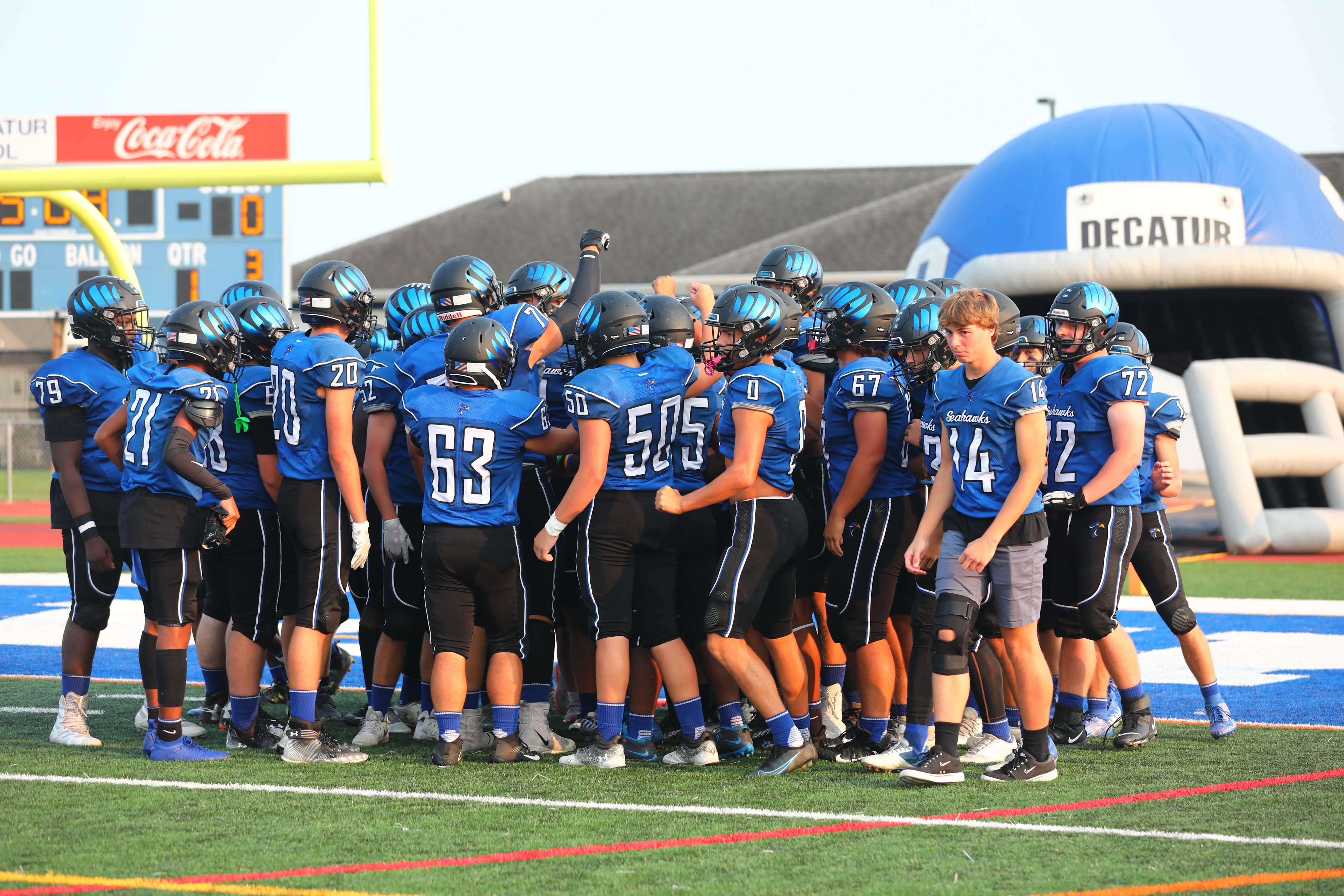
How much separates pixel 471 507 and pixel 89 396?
2.02 meters

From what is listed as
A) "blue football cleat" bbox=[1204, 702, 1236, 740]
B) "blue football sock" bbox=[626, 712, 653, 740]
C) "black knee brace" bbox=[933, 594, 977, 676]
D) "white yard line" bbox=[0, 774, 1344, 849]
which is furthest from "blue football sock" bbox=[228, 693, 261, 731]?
"blue football cleat" bbox=[1204, 702, 1236, 740]

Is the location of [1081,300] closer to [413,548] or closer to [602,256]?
[413,548]

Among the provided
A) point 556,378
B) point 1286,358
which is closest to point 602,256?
point 1286,358

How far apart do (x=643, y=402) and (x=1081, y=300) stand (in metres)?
2.06

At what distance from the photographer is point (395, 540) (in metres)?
5.77

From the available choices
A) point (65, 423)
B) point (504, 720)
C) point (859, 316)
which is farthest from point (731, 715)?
point (65, 423)

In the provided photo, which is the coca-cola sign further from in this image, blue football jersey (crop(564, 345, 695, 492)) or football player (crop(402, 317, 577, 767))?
blue football jersey (crop(564, 345, 695, 492))

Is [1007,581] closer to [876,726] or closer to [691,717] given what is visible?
[876,726]

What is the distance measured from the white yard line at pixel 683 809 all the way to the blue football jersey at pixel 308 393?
1.32 m

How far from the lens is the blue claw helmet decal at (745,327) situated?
543cm

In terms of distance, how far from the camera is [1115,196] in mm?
14508

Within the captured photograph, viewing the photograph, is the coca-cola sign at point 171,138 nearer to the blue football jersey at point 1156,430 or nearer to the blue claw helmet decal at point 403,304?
the blue claw helmet decal at point 403,304

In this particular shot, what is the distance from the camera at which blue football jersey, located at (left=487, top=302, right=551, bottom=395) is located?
243 inches

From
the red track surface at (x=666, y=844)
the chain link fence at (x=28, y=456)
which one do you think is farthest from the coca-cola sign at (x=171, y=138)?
the chain link fence at (x=28, y=456)
